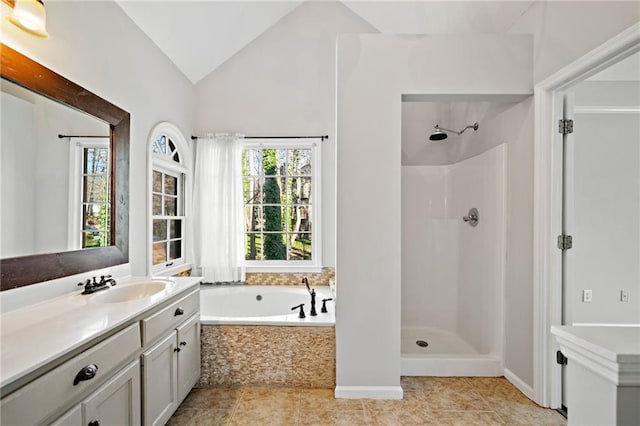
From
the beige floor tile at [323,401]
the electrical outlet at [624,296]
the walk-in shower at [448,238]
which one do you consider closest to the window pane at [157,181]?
the beige floor tile at [323,401]

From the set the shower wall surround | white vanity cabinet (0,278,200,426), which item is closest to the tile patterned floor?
white vanity cabinet (0,278,200,426)

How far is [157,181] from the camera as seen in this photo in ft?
9.75

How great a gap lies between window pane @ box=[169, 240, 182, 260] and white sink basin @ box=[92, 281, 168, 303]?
3.80 feet

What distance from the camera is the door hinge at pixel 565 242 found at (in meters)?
2.06

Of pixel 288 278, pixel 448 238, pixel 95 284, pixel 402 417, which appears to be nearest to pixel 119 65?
pixel 95 284

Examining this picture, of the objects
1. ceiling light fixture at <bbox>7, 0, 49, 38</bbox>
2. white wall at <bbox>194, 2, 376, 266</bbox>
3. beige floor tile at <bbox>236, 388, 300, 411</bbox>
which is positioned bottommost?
beige floor tile at <bbox>236, 388, 300, 411</bbox>

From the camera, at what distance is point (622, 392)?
1.98ft

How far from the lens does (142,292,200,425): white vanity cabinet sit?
5.28 feet

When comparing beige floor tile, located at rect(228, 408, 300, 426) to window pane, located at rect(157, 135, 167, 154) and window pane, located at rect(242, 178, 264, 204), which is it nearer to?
window pane, located at rect(242, 178, 264, 204)

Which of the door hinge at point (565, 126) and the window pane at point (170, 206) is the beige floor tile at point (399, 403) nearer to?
the door hinge at point (565, 126)

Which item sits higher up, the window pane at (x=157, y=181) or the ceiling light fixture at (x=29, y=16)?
the ceiling light fixture at (x=29, y=16)

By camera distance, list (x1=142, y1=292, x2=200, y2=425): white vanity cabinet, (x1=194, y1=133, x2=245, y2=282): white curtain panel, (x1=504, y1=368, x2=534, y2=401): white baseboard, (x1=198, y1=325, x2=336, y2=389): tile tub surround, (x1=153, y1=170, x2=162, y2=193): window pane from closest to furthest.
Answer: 1. (x1=142, y1=292, x2=200, y2=425): white vanity cabinet
2. (x1=504, y1=368, x2=534, y2=401): white baseboard
3. (x1=198, y1=325, x2=336, y2=389): tile tub surround
4. (x1=153, y1=170, x2=162, y2=193): window pane
5. (x1=194, y1=133, x2=245, y2=282): white curtain panel

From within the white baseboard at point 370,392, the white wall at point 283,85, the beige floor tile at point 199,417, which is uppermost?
the white wall at point 283,85

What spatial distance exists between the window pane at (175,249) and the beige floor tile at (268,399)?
5.23ft
